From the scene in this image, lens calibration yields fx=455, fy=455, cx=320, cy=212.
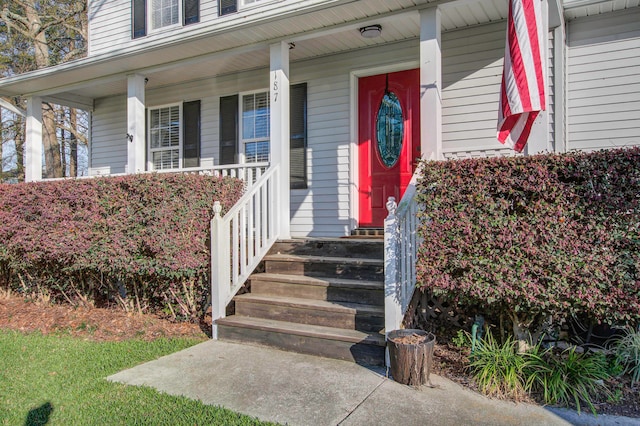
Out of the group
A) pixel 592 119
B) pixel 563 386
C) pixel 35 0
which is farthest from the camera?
pixel 35 0

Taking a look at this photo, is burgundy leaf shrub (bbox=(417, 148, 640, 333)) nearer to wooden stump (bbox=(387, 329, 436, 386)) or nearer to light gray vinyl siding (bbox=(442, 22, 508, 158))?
wooden stump (bbox=(387, 329, 436, 386))

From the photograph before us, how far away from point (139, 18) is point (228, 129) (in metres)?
2.92

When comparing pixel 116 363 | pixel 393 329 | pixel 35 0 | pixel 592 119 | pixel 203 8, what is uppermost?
pixel 35 0

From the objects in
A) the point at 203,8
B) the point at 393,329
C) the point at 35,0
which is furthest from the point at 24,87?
the point at 35,0

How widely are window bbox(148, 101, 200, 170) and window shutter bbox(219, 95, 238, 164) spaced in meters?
0.56

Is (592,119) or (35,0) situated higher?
(35,0)

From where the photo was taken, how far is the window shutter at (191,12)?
762cm

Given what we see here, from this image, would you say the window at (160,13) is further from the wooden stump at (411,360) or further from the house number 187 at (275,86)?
the wooden stump at (411,360)

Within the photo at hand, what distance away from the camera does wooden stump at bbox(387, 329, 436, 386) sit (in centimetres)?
326

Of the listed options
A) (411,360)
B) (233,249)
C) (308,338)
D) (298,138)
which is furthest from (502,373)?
(298,138)

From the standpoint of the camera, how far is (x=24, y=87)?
26.1ft

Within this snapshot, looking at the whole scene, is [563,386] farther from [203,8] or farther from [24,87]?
[24,87]

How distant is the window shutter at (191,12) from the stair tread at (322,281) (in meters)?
4.94

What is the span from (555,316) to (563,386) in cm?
47
